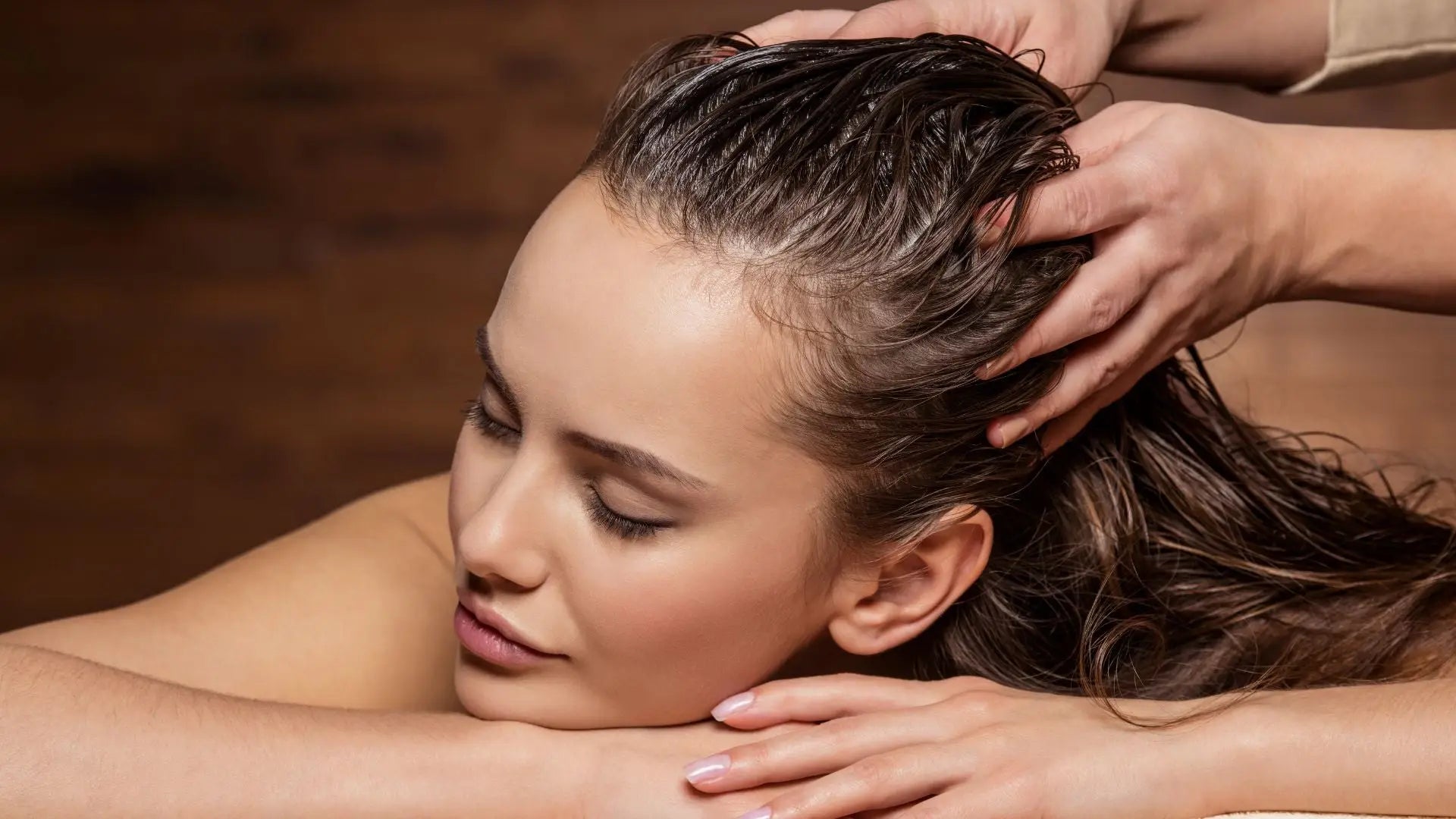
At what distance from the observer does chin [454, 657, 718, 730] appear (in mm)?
1231

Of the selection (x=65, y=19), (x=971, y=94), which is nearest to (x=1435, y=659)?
(x=971, y=94)

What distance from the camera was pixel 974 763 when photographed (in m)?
1.13

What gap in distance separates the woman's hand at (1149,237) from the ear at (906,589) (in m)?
0.11

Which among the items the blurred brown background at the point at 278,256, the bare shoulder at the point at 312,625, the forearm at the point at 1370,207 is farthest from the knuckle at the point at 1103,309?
the blurred brown background at the point at 278,256

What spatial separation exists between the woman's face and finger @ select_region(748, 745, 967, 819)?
0.51 ft

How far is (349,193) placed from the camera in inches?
130

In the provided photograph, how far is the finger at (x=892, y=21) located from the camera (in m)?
1.33

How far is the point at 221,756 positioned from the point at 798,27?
2.70 feet

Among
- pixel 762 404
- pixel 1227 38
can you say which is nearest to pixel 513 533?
pixel 762 404

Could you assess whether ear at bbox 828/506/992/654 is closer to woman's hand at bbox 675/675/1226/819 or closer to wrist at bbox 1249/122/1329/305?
woman's hand at bbox 675/675/1226/819

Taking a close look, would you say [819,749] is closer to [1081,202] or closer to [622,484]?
[622,484]

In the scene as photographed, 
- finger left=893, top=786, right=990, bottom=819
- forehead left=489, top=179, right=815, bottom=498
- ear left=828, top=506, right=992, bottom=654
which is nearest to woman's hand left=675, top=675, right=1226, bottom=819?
finger left=893, top=786, right=990, bottom=819

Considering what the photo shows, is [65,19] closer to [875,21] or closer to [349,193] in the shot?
[349,193]

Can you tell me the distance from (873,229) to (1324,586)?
0.64m
